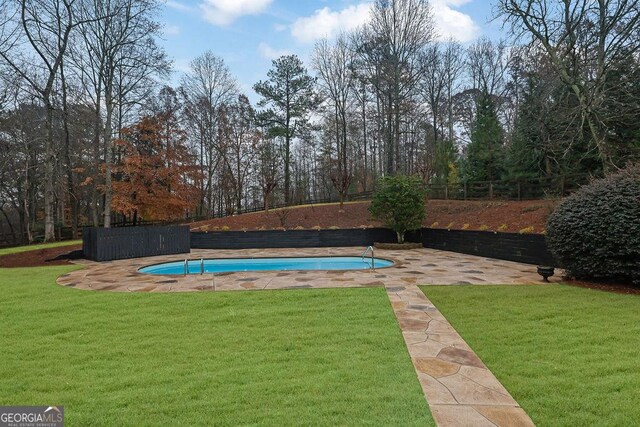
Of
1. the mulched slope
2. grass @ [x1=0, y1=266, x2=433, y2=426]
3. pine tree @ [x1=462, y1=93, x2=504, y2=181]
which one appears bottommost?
grass @ [x1=0, y1=266, x2=433, y2=426]

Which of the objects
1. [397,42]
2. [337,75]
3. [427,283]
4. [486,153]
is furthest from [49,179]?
[486,153]

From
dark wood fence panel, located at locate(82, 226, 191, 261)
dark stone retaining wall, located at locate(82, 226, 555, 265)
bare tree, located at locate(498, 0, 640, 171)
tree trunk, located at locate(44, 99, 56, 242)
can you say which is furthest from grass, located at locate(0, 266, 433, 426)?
tree trunk, located at locate(44, 99, 56, 242)

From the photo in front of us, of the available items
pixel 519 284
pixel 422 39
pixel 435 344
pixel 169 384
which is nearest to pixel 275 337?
pixel 169 384

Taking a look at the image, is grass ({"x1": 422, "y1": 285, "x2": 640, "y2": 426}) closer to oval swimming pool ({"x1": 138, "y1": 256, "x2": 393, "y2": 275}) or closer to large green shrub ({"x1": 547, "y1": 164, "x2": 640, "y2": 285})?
large green shrub ({"x1": 547, "y1": 164, "x2": 640, "y2": 285})

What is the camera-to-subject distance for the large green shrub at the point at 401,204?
43.8ft

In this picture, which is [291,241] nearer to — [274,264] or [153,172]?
[274,264]

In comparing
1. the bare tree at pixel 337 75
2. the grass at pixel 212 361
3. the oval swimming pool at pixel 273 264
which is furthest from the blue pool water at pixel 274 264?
the bare tree at pixel 337 75

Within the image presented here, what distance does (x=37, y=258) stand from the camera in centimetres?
1107

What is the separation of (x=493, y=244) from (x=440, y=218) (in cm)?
583

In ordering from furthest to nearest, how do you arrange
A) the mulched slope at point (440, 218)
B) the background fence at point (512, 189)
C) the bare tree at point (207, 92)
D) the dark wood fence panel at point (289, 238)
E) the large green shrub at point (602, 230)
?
1. the bare tree at point (207, 92)
2. the dark wood fence panel at point (289, 238)
3. the background fence at point (512, 189)
4. the mulched slope at point (440, 218)
5. the large green shrub at point (602, 230)

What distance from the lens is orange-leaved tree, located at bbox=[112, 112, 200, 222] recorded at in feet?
55.7

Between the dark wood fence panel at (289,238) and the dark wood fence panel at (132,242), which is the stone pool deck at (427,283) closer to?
the dark wood fence panel at (132,242)

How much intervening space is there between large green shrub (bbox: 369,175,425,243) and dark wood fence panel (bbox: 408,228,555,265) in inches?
36.7

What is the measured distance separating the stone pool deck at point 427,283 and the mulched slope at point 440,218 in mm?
2432
